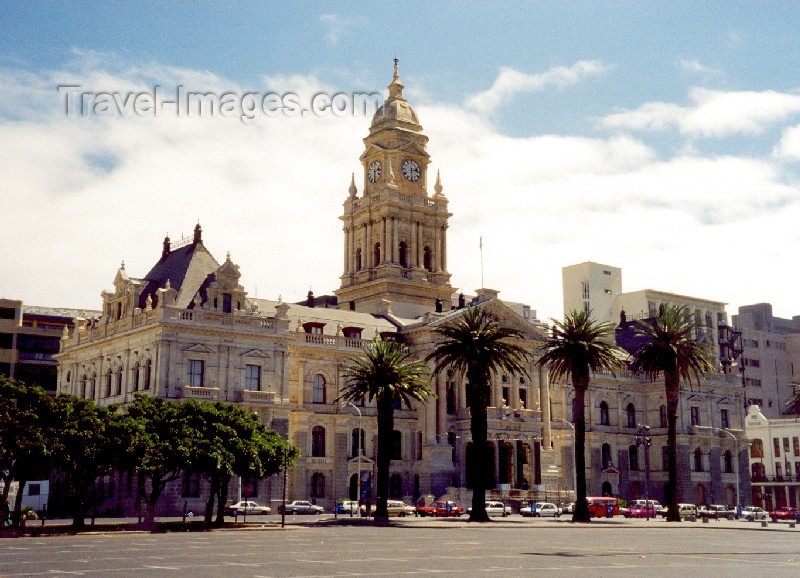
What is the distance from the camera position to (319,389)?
94.9m

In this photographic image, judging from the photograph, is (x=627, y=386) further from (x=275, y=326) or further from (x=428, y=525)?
(x=428, y=525)

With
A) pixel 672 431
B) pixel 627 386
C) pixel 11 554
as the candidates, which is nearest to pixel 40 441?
pixel 11 554

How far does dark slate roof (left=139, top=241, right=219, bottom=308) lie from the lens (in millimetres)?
85875

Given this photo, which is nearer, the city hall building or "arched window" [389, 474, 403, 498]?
the city hall building

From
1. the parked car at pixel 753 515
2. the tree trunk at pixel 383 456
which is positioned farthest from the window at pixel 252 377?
the parked car at pixel 753 515

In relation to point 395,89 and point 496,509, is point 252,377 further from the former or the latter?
point 395,89

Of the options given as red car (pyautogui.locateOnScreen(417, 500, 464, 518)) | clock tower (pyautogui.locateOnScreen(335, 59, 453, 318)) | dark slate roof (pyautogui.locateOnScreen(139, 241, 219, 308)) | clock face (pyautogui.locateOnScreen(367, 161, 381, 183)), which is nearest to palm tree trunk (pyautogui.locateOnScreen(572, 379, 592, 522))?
red car (pyautogui.locateOnScreen(417, 500, 464, 518))

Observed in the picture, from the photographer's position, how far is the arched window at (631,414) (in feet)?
410

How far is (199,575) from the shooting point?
94.5 ft

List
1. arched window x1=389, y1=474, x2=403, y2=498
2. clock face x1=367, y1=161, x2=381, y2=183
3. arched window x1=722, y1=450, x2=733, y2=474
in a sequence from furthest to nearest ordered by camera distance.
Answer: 1. arched window x1=722, y1=450, x2=733, y2=474
2. clock face x1=367, y1=161, x2=381, y2=183
3. arched window x1=389, y1=474, x2=403, y2=498

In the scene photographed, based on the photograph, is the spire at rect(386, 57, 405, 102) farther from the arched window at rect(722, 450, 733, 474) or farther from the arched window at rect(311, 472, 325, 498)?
the arched window at rect(722, 450, 733, 474)

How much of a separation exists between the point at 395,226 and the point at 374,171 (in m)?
8.84

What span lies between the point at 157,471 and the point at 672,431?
143ft

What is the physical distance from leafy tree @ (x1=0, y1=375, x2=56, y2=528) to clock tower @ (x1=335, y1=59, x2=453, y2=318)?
55.9 metres
